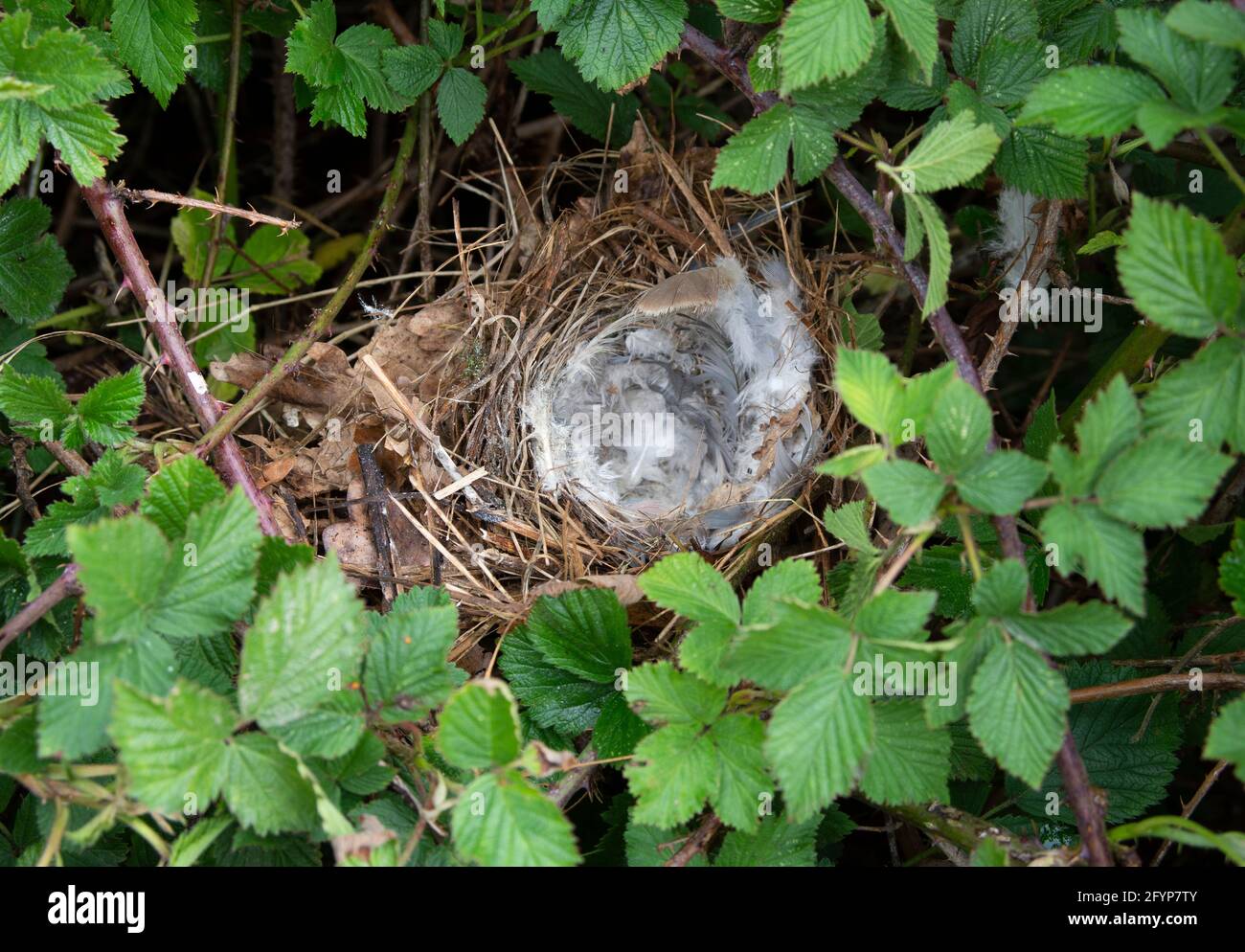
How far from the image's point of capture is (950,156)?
1.37 metres

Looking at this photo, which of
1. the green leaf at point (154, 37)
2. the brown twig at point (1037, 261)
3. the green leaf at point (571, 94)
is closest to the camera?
the green leaf at point (154, 37)

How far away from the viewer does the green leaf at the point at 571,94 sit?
209cm

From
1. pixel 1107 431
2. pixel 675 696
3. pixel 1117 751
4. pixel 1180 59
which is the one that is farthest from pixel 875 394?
pixel 1117 751

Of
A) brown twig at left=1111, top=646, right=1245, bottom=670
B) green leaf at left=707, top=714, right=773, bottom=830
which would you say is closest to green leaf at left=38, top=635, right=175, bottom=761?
green leaf at left=707, top=714, right=773, bottom=830

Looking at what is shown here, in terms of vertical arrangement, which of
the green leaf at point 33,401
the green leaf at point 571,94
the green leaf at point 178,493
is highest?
the green leaf at point 571,94

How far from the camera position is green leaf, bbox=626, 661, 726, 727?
128cm

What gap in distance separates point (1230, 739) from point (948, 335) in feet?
2.17

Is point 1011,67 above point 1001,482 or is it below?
above

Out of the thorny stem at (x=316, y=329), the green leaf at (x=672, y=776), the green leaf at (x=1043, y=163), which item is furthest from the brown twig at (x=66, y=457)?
the green leaf at (x=1043, y=163)

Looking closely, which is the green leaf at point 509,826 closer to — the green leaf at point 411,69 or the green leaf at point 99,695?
the green leaf at point 99,695

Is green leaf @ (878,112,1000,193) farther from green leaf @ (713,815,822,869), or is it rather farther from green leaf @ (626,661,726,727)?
green leaf @ (713,815,822,869)

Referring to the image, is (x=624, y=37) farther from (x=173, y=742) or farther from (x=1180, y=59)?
(x=173, y=742)

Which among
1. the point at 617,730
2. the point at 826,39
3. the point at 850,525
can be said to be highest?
the point at 826,39

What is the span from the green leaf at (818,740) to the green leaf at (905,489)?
202 millimetres
